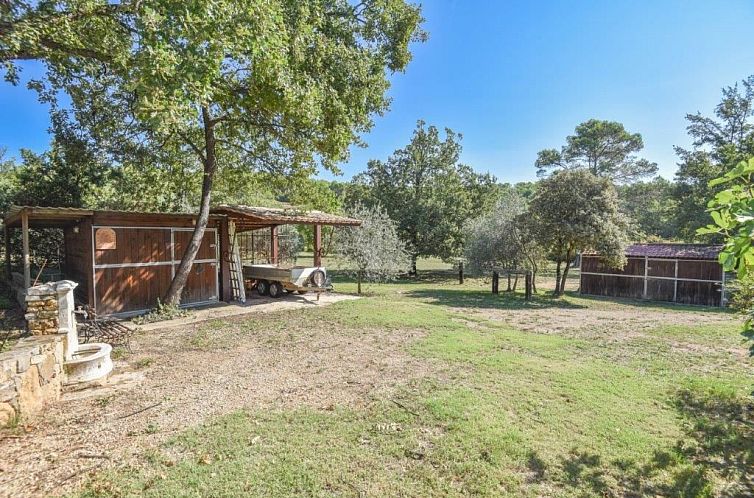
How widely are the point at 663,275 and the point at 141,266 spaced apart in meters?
20.1

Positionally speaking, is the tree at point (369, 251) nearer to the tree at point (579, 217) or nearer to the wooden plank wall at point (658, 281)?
the tree at point (579, 217)

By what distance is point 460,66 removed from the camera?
14727 mm

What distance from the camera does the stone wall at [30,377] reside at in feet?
12.8

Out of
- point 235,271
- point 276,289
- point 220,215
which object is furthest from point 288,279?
point 220,215

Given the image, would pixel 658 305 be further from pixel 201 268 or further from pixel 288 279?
pixel 201 268

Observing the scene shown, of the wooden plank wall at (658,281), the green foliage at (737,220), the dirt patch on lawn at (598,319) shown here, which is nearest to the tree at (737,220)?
the green foliage at (737,220)

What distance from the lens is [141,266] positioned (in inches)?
416

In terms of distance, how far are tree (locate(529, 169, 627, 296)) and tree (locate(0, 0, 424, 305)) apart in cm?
826

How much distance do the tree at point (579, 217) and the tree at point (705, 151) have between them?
14.1 meters

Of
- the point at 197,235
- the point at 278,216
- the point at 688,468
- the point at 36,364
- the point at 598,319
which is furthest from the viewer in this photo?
the point at 278,216

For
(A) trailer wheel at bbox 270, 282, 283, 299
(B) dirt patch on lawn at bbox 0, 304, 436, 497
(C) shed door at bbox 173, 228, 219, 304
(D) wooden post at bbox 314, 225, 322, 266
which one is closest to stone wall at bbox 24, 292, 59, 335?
(B) dirt patch on lawn at bbox 0, 304, 436, 497

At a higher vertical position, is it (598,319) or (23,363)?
(23,363)

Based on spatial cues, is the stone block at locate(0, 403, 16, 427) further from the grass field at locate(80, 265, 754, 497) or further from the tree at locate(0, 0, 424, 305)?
the tree at locate(0, 0, 424, 305)

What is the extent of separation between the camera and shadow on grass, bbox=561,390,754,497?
3221 millimetres
